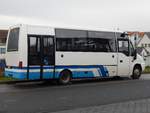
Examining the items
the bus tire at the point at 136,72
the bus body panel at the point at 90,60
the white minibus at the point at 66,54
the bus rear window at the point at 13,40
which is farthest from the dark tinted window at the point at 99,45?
the bus rear window at the point at 13,40

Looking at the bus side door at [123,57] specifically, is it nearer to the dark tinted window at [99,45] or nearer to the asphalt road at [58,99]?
the dark tinted window at [99,45]

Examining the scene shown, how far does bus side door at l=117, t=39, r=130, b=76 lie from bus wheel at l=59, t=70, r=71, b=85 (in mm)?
3688

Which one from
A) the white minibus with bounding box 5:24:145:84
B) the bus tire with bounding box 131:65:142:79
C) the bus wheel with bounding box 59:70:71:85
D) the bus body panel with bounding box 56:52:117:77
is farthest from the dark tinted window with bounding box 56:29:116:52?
the bus tire with bounding box 131:65:142:79

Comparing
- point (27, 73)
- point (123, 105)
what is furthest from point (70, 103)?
point (27, 73)

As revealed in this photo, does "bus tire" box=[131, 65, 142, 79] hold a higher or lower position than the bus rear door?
lower

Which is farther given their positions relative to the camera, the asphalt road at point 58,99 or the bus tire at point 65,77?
the bus tire at point 65,77

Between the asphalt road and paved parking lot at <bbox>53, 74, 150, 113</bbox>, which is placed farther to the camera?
the asphalt road

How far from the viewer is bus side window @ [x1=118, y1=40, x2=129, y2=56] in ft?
73.0

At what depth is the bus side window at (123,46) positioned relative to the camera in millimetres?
22266

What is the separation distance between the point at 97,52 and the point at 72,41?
186 centimetres

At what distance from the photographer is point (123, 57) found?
2236cm

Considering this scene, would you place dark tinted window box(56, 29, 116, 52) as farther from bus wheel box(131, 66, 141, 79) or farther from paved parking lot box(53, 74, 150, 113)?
paved parking lot box(53, 74, 150, 113)

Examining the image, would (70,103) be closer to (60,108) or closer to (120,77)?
(60,108)

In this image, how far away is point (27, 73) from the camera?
18.0 meters
